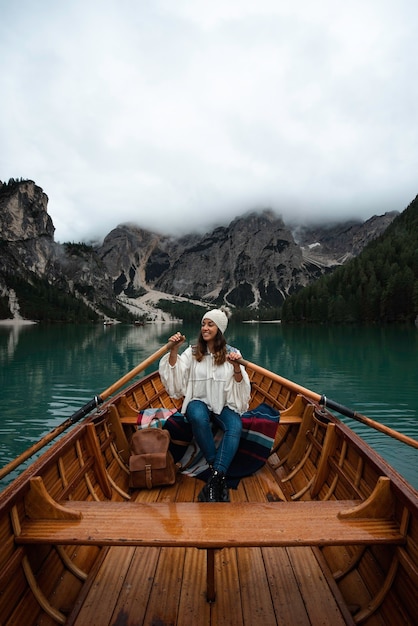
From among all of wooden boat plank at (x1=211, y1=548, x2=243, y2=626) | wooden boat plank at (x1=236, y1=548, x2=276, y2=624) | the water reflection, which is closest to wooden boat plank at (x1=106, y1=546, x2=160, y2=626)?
wooden boat plank at (x1=211, y1=548, x2=243, y2=626)

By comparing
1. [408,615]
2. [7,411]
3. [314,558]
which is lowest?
[7,411]

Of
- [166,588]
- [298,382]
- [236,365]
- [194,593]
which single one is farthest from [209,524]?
[298,382]

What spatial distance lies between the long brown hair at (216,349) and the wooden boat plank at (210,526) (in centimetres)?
208

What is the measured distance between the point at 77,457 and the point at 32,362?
2858cm

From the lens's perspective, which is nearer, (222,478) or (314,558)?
(314,558)

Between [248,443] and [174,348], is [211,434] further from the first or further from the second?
[174,348]

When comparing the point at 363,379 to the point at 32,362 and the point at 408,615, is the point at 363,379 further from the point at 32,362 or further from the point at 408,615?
the point at 32,362

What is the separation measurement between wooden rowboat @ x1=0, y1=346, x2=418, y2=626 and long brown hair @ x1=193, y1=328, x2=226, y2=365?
2022 mm

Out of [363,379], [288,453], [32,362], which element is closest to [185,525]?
[288,453]

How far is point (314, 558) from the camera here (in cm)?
374

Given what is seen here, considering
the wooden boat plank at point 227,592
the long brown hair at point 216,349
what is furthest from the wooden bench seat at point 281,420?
the wooden boat plank at point 227,592

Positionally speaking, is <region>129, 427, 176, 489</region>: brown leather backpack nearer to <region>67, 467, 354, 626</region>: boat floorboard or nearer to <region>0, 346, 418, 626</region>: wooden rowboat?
<region>0, 346, 418, 626</region>: wooden rowboat

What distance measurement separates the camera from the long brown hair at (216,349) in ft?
16.7

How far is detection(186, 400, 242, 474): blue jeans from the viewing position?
447 centimetres
